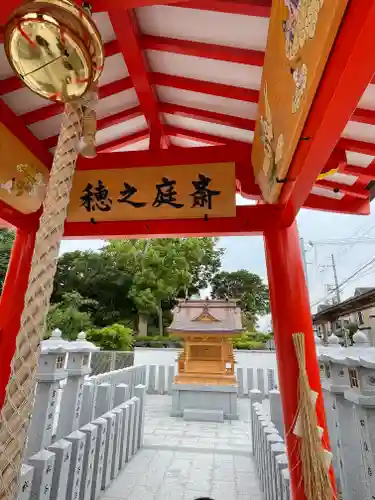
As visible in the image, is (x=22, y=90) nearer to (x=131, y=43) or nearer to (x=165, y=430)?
(x=131, y=43)

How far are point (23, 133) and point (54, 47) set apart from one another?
2414 millimetres

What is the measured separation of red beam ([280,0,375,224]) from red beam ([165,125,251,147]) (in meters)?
1.61

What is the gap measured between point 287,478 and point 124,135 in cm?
357

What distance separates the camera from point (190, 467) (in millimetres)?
3502

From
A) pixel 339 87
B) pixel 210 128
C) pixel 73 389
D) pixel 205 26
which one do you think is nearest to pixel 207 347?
pixel 73 389

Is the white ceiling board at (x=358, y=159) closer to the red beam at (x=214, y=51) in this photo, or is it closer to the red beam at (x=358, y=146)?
the red beam at (x=358, y=146)

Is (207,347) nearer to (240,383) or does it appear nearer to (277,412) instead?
(240,383)

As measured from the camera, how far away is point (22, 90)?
8.47 ft

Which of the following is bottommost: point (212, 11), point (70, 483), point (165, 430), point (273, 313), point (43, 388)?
point (165, 430)

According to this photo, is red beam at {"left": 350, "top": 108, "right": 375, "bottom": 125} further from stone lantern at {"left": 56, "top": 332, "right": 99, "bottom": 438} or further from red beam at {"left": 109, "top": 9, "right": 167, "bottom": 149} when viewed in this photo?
stone lantern at {"left": 56, "top": 332, "right": 99, "bottom": 438}

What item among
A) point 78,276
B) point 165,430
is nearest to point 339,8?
point 165,430

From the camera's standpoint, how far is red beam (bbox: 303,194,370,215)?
329 centimetres

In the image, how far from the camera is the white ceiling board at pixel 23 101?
2.61 m

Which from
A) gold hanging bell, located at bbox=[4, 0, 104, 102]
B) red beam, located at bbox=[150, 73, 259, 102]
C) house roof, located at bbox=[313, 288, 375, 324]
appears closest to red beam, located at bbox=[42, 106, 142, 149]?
red beam, located at bbox=[150, 73, 259, 102]
